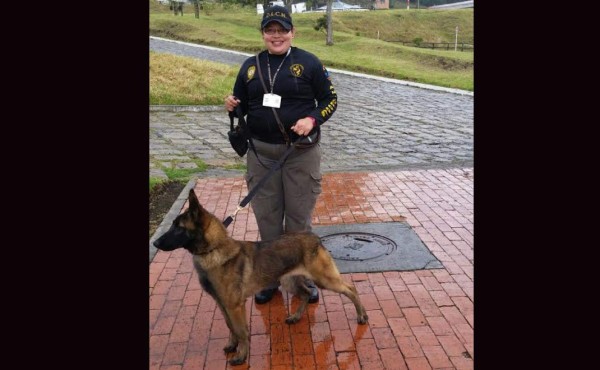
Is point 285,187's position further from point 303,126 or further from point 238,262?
point 238,262

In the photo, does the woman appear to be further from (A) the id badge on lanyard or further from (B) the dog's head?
(B) the dog's head

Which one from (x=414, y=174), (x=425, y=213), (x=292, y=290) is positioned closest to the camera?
(x=292, y=290)

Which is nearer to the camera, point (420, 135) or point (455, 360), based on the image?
point (455, 360)

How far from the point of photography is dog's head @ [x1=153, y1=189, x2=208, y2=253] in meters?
3.07

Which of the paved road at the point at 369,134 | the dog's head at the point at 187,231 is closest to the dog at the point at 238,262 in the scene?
the dog's head at the point at 187,231

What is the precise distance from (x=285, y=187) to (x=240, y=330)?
1.18 m

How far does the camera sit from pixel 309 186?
4.05m

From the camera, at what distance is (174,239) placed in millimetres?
3102

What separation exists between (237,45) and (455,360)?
97.2 ft

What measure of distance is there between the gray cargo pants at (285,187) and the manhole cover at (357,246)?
967 mm

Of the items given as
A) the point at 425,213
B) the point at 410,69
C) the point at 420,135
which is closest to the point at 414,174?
the point at 425,213

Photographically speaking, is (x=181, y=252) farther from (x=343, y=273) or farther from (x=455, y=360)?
(x=455, y=360)

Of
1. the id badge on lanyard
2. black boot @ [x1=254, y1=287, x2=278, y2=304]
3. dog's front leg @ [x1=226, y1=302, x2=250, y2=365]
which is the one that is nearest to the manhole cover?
black boot @ [x1=254, y1=287, x2=278, y2=304]
